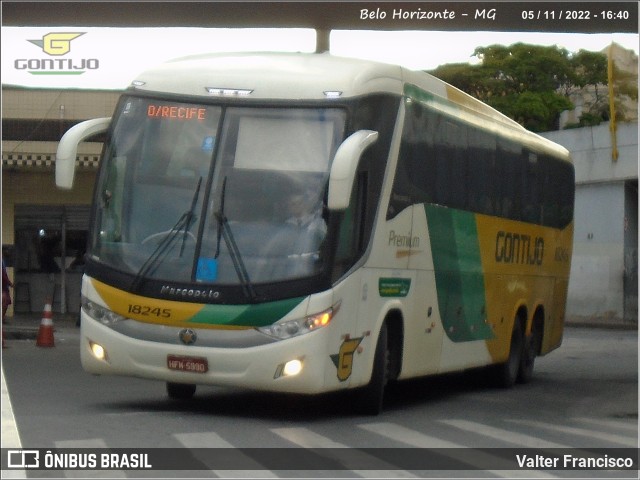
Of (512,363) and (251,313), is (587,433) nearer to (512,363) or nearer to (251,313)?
(251,313)

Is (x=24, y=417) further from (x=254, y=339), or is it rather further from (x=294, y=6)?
(x=294, y=6)

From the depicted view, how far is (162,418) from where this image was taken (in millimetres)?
11820

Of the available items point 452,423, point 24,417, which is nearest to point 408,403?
point 452,423

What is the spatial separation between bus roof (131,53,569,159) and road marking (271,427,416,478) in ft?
10.1

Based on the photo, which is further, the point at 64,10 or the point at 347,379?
the point at 64,10

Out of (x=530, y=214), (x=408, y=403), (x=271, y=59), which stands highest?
(x=271, y=59)

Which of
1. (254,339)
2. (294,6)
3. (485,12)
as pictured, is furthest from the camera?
(294,6)

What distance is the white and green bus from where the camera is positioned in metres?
11.7

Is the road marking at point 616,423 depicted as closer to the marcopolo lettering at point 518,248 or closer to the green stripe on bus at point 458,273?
the green stripe on bus at point 458,273

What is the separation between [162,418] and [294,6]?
8544 mm

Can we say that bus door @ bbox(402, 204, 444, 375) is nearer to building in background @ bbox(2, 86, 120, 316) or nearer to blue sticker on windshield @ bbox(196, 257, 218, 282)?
blue sticker on windshield @ bbox(196, 257, 218, 282)

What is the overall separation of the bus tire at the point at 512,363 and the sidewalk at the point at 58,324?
35.4 ft

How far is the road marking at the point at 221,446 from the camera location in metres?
8.68

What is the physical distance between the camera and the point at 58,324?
30.1 m
